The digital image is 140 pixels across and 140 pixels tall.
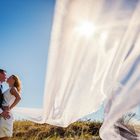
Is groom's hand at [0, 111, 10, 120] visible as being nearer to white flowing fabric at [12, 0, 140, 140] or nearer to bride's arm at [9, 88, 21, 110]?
bride's arm at [9, 88, 21, 110]

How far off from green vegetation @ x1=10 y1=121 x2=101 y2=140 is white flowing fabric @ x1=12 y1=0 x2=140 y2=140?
176 cm

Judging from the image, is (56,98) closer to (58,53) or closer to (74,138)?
(58,53)

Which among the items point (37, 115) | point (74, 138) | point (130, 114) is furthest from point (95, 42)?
point (74, 138)

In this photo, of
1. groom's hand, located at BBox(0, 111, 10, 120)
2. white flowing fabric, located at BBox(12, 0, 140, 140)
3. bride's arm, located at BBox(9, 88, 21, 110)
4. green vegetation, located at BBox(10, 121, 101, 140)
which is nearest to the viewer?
white flowing fabric, located at BBox(12, 0, 140, 140)

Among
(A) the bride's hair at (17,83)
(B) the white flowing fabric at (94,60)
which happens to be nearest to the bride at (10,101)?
(A) the bride's hair at (17,83)

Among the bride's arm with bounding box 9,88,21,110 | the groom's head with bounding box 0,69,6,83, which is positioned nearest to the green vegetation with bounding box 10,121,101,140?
the bride's arm with bounding box 9,88,21,110

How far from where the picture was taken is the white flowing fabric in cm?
311

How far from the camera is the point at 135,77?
3.22 metres

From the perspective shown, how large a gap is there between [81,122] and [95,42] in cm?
274

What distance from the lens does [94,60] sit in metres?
3.47

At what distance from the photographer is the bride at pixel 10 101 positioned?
12.7 feet

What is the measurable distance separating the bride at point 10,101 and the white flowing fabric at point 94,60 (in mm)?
368

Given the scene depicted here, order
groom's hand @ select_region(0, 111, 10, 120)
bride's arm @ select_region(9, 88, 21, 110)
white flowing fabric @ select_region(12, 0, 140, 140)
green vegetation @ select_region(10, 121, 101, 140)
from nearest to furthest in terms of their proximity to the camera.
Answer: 1. white flowing fabric @ select_region(12, 0, 140, 140)
2. groom's hand @ select_region(0, 111, 10, 120)
3. bride's arm @ select_region(9, 88, 21, 110)
4. green vegetation @ select_region(10, 121, 101, 140)

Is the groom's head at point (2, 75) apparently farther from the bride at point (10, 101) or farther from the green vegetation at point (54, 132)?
the green vegetation at point (54, 132)
